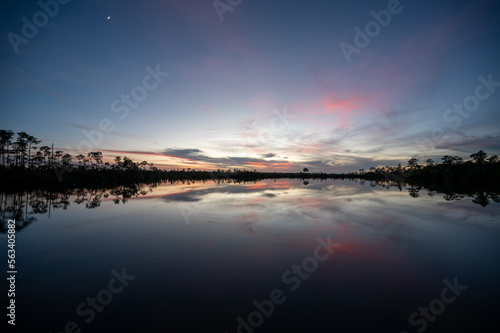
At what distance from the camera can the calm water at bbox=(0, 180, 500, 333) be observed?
439 centimetres

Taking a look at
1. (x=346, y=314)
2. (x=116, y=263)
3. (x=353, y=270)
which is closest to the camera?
(x=346, y=314)

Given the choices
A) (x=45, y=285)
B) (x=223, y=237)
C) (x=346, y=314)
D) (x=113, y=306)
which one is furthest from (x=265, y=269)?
(x=45, y=285)

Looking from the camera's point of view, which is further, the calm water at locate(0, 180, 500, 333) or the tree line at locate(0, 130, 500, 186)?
the tree line at locate(0, 130, 500, 186)

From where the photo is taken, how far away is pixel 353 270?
21.5ft

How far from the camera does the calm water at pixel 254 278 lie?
439 centimetres

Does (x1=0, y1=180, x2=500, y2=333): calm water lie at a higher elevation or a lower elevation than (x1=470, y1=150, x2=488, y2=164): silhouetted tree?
lower

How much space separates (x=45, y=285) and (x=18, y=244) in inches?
223

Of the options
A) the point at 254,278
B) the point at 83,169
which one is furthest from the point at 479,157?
the point at 83,169

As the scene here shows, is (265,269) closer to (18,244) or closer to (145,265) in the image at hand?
(145,265)

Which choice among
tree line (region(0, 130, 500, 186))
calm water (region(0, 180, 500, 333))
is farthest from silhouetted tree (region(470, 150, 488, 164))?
calm water (region(0, 180, 500, 333))

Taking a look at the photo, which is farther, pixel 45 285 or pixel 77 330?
pixel 45 285

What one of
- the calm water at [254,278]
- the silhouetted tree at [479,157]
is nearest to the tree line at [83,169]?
the silhouetted tree at [479,157]

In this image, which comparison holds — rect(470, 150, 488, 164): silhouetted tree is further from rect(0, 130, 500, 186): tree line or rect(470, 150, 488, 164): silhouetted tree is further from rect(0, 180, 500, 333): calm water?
rect(0, 180, 500, 333): calm water

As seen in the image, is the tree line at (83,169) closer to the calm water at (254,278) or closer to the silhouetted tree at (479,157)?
the silhouetted tree at (479,157)
